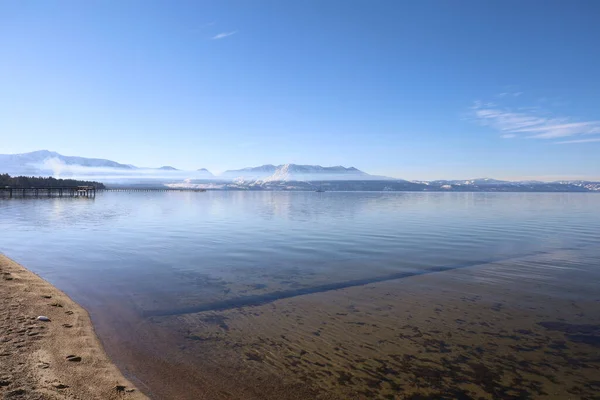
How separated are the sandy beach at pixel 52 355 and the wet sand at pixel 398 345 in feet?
3.57

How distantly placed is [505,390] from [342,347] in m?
3.98

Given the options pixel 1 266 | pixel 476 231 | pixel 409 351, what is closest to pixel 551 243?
pixel 476 231

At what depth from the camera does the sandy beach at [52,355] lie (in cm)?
701

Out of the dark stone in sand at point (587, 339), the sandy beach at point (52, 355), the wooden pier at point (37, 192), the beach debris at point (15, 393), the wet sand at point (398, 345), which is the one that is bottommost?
the wet sand at point (398, 345)

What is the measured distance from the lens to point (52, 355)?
27.7 ft

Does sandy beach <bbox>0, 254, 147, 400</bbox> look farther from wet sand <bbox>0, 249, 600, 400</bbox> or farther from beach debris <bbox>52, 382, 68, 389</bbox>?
wet sand <bbox>0, 249, 600, 400</bbox>

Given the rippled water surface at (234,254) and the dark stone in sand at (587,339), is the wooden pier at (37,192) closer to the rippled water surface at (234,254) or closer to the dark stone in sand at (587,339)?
the rippled water surface at (234,254)

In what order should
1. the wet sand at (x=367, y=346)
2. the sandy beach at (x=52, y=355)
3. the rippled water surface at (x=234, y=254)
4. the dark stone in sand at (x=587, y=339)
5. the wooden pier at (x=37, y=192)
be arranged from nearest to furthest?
the sandy beach at (x=52, y=355) → the wet sand at (x=367, y=346) → the dark stone in sand at (x=587, y=339) → the rippled water surface at (x=234, y=254) → the wooden pier at (x=37, y=192)

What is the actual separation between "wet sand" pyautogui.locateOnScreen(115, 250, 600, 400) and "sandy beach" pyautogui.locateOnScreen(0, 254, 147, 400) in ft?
3.57

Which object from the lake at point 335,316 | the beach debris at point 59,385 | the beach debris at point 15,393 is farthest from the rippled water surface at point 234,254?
the beach debris at point 15,393

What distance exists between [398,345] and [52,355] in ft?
29.2

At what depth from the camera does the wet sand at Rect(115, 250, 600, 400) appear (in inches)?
314

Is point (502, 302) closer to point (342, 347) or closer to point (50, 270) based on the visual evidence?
point (342, 347)

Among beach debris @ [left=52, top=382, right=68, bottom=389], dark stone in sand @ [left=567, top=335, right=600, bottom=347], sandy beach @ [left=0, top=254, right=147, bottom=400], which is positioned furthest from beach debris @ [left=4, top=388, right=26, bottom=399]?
dark stone in sand @ [left=567, top=335, right=600, bottom=347]
